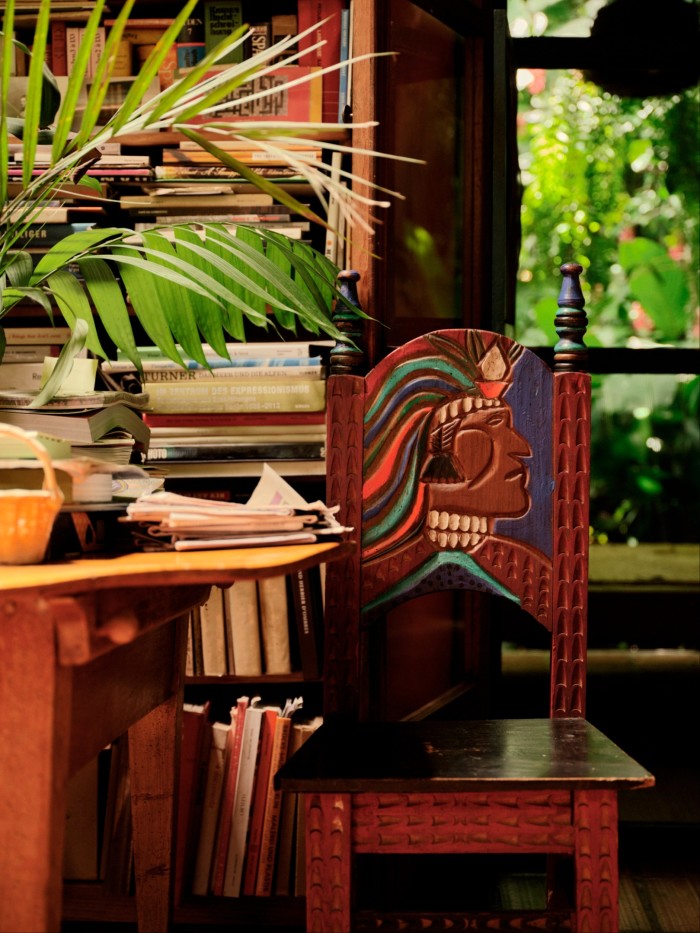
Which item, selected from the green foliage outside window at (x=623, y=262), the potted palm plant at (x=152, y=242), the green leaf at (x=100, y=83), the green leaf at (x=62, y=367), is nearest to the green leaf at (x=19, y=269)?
the potted palm plant at (x=152, y=242)

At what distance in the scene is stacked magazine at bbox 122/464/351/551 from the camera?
40.6 inches

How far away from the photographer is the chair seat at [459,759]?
3.52 feet

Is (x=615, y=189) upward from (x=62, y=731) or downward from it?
upward

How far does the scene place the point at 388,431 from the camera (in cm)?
143

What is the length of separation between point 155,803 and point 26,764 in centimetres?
65

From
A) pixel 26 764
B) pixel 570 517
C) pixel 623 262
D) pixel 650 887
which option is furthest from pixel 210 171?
pixel 623 262

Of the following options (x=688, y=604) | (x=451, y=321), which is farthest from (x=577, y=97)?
(x=451, y=321)

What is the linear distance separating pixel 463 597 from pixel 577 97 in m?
3.44

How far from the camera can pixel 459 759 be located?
1.16m

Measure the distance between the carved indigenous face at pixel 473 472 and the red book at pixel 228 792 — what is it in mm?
547

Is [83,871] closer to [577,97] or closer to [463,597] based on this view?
[463,597]

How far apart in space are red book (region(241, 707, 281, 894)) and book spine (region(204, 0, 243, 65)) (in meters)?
1.31

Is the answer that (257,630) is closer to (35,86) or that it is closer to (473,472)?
(473,472)

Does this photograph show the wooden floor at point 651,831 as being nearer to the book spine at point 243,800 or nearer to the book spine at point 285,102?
the book spine at point 243,800
